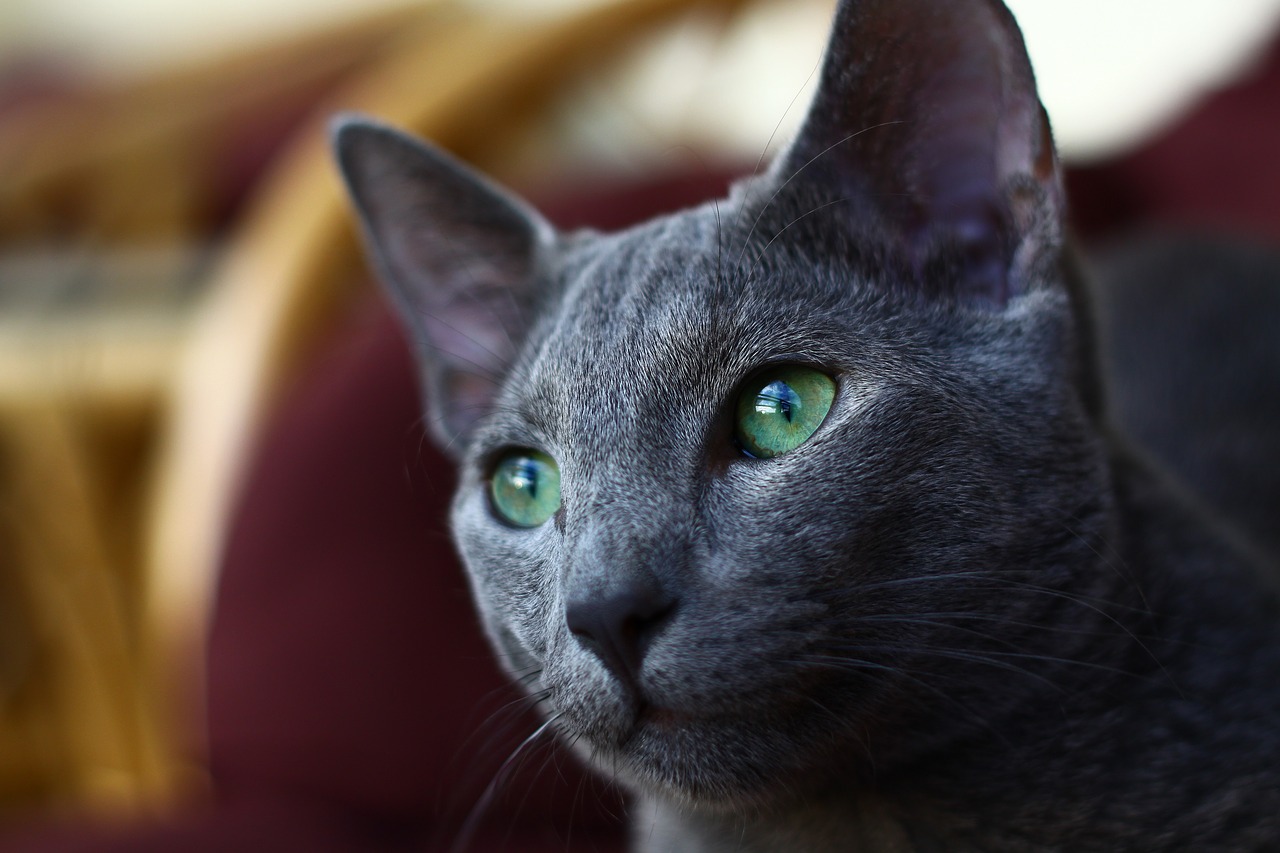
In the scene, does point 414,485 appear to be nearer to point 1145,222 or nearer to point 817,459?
point 817,459

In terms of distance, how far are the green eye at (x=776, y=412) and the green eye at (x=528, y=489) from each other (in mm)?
147

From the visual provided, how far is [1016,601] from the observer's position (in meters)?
0.58

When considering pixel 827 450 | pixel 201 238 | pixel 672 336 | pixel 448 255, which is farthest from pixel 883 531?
pixel 201 238

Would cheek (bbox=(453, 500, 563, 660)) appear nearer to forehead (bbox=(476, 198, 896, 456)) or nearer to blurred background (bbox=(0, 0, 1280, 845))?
forehead (bbox=(476, 198, 896, 456))

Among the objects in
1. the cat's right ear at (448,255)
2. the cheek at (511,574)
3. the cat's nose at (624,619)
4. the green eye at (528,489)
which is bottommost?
the cat's nose at (624,619)

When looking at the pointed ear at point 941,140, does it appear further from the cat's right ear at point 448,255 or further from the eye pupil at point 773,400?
the cat's right ear at point 448,255

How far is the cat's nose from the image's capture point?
1.71 ft

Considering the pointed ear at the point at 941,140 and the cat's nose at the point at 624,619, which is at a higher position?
the pointed ear at the point at 941,140

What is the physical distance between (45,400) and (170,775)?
27.0 inches

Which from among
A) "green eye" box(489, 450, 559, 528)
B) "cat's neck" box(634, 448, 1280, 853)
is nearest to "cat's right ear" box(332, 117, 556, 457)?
"green eye" box(489, 450, 559, 528)

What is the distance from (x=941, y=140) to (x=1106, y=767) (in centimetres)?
38

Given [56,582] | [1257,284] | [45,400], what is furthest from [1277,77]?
[56,582]

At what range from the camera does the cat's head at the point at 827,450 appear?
1.76 ft

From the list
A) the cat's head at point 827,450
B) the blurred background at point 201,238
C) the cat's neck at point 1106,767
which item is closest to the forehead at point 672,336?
the cat's head at point 827,450
